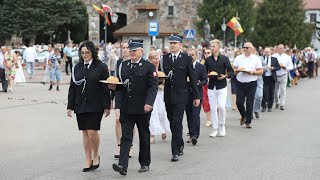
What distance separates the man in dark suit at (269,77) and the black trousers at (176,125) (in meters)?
7.84

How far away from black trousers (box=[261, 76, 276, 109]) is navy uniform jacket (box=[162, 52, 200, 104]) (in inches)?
307

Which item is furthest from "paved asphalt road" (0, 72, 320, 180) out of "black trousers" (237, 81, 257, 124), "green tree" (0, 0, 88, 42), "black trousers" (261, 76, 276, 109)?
"green tree" (0, 0, 88, 42)

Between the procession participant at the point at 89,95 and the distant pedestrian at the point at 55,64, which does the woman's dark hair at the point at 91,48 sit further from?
the distant pedestrian at the point at 55,64

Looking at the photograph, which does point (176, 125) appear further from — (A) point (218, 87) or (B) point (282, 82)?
(B) point (282, 82)

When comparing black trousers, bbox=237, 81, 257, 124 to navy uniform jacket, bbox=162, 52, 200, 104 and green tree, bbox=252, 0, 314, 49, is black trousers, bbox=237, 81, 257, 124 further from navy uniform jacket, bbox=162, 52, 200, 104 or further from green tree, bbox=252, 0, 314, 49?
green tree, bbox=252, 0, 314, 49

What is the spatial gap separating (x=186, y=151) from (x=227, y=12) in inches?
2257

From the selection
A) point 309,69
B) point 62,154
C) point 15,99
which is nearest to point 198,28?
point 309,69

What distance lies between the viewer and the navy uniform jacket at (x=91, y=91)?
355 inches

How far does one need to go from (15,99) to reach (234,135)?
33.4 feet

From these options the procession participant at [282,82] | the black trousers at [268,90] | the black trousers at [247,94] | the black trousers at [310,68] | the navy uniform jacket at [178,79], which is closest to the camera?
the navy uniform jacket at [178,79]

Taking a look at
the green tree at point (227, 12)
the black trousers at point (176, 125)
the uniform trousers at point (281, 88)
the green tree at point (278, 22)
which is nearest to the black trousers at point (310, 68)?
the uniform trousers at point (281, 88)

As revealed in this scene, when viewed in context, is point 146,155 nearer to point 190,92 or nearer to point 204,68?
point 190,92

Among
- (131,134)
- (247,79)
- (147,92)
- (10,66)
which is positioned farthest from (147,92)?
(10,66)

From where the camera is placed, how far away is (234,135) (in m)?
13.1
